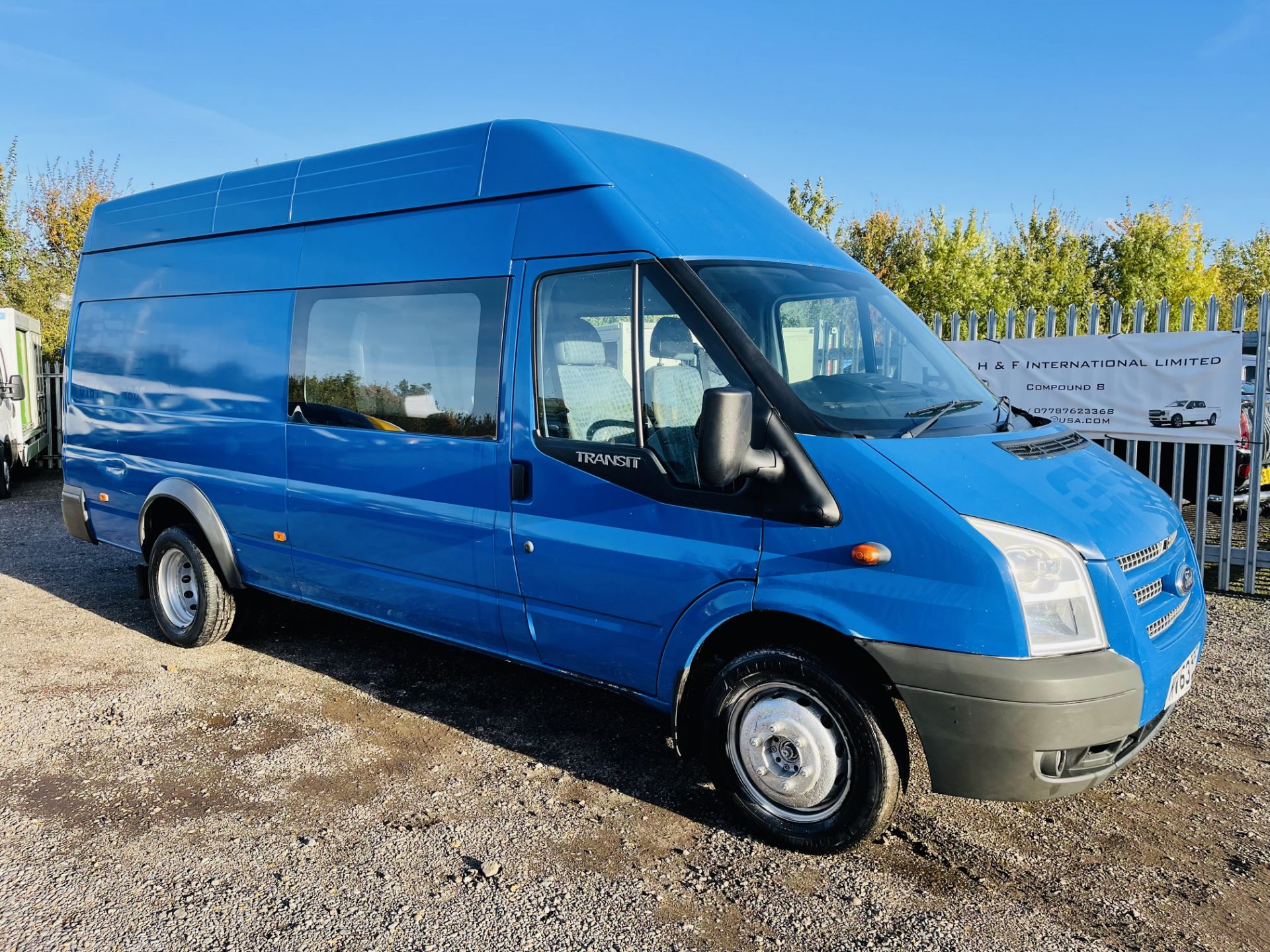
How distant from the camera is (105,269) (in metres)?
6.38

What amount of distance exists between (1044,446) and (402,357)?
2.83 metres

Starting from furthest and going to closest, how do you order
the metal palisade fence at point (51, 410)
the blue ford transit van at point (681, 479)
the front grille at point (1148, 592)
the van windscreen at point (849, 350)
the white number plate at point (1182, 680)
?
the metal palisade fence at point (51, 410)
the van windscreen at point (849, 350)
the white number plate at point (1182, 680)
the front grille at point (1148, 592)
the blue ford transit van at point (681, 479)

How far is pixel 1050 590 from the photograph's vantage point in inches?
119

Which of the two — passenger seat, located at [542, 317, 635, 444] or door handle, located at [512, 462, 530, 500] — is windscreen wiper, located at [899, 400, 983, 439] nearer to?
passenger seat, located at [542, 317, 635, 444]

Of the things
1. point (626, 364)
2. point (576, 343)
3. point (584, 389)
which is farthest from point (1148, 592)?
point (576, 343)

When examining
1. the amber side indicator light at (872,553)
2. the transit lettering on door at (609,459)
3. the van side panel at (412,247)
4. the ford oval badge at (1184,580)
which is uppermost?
the van side panel at (412,247)

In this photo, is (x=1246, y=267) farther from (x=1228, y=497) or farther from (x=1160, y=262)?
(x=1228, y=497)

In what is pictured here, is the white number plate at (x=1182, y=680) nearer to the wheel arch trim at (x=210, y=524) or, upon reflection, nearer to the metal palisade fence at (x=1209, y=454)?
the metal palisade fence at (x=1209, y=454)

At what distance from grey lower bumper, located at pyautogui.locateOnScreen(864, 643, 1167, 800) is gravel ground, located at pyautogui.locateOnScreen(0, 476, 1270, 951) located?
0.44 meters

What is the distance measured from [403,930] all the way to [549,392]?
6.69 feet

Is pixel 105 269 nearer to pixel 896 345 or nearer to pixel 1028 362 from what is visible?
pixel 896 345

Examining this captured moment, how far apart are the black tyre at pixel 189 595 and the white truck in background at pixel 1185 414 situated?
6778mm

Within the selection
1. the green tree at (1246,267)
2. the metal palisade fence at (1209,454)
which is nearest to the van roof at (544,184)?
the metal palisade fence at (1209,454)

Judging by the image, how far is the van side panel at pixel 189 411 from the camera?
520 centimetres
